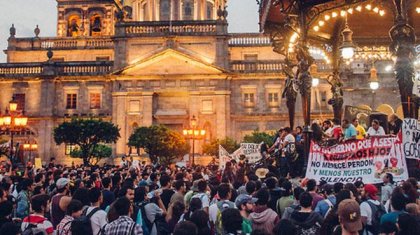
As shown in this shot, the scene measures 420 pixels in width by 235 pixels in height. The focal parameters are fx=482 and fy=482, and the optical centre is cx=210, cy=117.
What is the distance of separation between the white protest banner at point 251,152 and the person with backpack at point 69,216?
13443 mm

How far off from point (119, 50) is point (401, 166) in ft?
131

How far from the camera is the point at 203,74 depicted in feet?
149

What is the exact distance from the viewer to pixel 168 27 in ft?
154

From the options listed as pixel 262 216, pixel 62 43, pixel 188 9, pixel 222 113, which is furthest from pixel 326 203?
pixel 188 9

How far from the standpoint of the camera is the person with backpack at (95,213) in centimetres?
709

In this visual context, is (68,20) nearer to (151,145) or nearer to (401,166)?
(151,145)

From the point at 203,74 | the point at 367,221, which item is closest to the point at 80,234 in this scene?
the point at 367,221

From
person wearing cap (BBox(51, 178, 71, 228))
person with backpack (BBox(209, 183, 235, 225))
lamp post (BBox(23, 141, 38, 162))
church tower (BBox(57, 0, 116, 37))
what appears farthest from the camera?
church tower (BBox(57, 0, 116, 37))

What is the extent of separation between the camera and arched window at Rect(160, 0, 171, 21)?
58250 mm

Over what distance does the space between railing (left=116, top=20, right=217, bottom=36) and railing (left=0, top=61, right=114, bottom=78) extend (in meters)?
3.88

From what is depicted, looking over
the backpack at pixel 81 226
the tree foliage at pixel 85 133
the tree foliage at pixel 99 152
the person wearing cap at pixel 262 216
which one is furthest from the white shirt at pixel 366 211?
the tree foliage at pixel 99 152

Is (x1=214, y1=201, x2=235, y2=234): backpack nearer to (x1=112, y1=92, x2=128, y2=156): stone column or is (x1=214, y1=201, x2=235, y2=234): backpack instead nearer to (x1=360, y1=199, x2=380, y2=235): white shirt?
(x1=360, y1=199, x2=380, y2=235): white shirt

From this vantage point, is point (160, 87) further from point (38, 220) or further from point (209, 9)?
point (38, 220)

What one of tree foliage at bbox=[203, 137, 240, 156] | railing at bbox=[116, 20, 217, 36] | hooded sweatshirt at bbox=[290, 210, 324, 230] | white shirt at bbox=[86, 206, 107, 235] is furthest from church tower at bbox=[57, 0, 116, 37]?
hooded sweatshirt at bbox=[290, 210, 324, 230]
